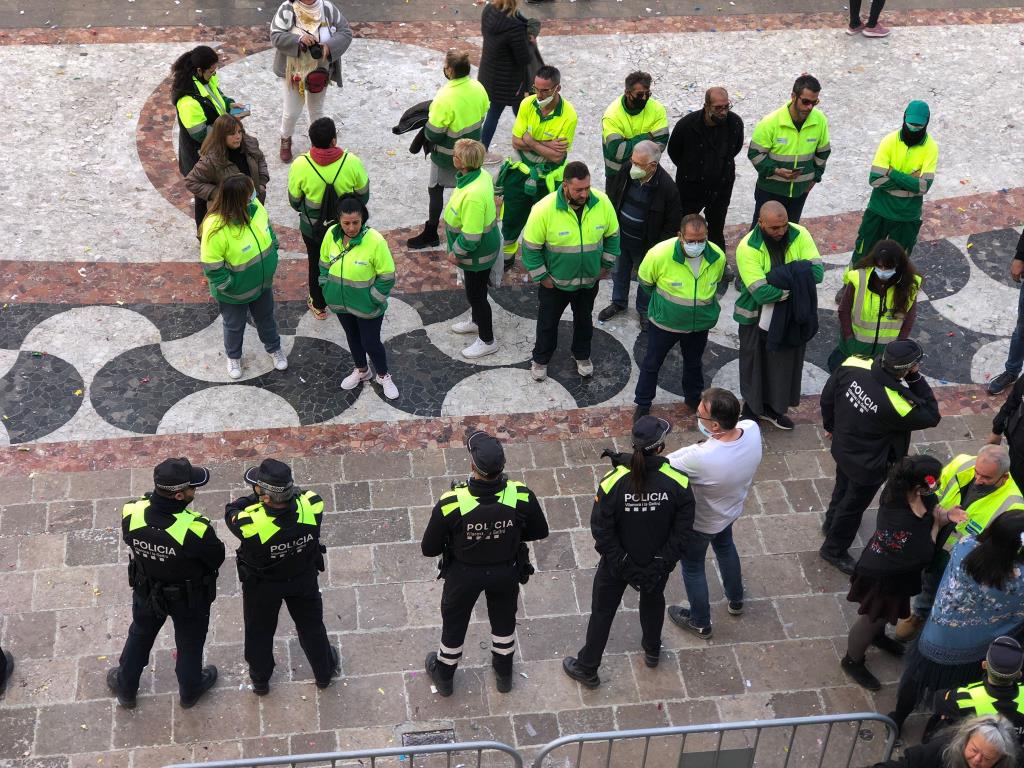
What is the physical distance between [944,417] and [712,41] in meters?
5.73

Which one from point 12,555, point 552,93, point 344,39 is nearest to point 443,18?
point 344,39

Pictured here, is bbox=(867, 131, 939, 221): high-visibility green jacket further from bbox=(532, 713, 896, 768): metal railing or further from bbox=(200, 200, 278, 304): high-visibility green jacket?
bbox=(200, 200, 278, 304): high-visibility green jacket

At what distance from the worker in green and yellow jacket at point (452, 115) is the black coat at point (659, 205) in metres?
1.28

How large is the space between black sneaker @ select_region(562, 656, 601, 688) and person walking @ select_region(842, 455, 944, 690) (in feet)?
4.73

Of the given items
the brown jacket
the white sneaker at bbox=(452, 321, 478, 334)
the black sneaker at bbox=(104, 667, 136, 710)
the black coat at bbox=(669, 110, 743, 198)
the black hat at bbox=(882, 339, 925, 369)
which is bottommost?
the black sneaker at bbox=(104, 667, 136, 710)

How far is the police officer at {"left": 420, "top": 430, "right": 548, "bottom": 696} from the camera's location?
583 cm

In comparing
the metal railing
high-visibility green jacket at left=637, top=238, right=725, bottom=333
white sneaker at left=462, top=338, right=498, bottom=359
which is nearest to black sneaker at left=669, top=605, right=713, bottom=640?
the metal railing

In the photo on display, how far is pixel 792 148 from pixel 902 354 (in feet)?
9.26

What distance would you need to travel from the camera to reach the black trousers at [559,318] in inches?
331

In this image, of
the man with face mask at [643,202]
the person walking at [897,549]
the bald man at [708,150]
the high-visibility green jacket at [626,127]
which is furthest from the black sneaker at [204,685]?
the bald man at [708,150]

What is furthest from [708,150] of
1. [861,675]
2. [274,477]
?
[274,477]

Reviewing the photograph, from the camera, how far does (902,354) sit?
6.69 metres

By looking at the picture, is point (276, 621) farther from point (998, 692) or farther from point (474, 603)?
point (998, 692)

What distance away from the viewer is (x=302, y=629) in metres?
6.29
